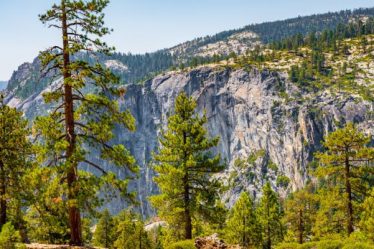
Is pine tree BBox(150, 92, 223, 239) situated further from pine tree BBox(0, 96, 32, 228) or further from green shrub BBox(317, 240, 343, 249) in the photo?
green shrub BBox(317, 240, 343, 249)

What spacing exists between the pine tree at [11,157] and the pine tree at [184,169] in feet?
30.0

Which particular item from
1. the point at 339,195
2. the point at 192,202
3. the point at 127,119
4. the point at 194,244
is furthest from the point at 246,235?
the point at 127,119

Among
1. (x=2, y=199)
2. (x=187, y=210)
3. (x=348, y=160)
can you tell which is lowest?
(x=187, y=210)

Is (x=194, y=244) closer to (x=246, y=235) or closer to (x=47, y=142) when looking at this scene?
→ (x=47, y=142)

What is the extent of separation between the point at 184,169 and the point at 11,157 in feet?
37.9

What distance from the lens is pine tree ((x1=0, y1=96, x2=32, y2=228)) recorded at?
83.6 feet

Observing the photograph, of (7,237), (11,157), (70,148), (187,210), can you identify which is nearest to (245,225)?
(187,210)

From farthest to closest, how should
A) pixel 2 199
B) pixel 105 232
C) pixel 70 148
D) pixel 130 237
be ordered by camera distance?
pixel 105 232 < pixel 130 237 < pixel 2 199 < pixel 70 148

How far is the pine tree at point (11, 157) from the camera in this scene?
2547 cm

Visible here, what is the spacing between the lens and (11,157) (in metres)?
25.9

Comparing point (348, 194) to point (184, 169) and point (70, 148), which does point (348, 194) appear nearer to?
point (184, 169)

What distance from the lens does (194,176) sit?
98.7 ft

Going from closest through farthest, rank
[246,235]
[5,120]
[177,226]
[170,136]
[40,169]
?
[40,169] → [5,120] → [170,136] → [177,226] → [246,235]

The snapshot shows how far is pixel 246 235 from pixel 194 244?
30748 mm
